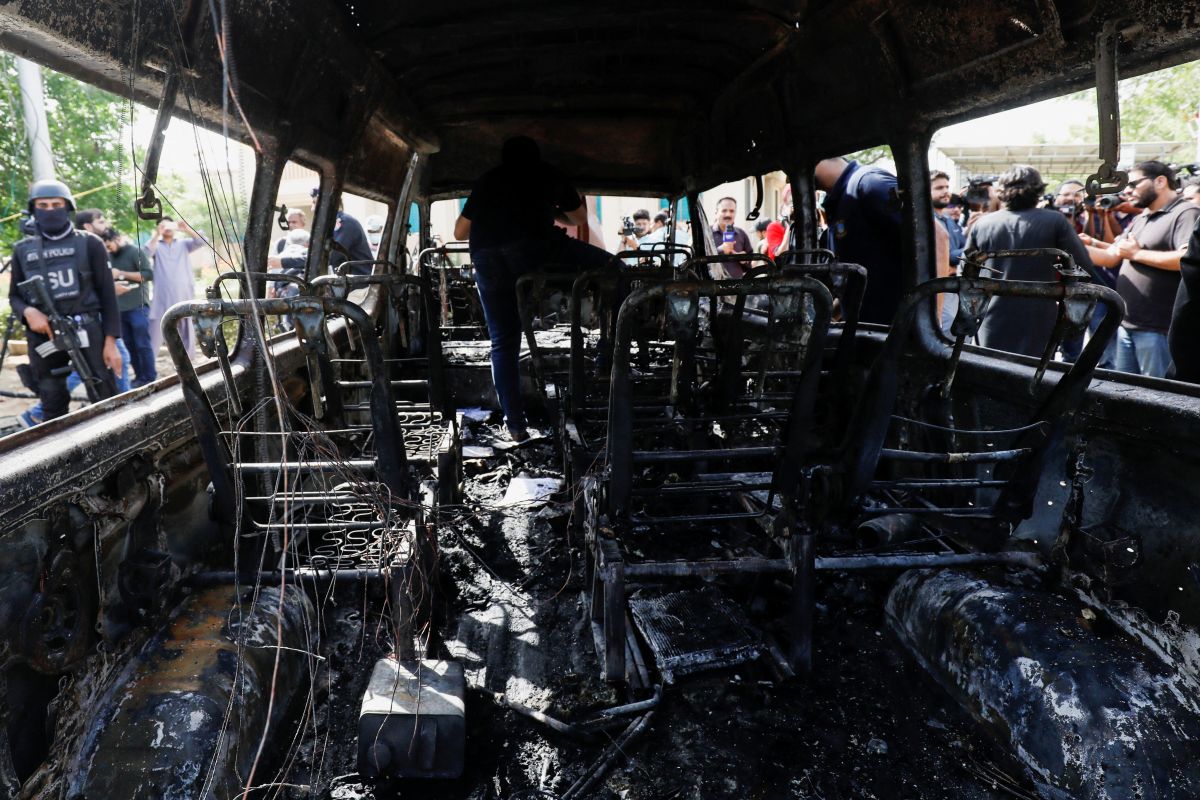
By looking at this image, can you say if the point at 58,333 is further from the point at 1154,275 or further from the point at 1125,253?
the point at 1154,275

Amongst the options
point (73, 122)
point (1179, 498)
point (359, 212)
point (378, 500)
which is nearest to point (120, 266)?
point (73, 122)

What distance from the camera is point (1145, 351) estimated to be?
502 cm

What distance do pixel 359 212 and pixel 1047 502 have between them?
86.2ft

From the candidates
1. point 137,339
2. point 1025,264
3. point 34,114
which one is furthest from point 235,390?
point 137,339

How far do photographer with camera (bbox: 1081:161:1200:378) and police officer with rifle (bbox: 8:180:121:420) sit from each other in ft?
24.6

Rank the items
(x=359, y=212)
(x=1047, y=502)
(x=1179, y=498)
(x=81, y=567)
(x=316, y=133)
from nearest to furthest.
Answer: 1. (x=81, y=567)
2. (x=1179, y=498)
3. (x=1047, y=502)
4. (x=316, y=133)
5. (x=359, y=212)

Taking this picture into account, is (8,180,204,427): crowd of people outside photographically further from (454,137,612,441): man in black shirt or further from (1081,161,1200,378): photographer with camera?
(1081,161,1200,378): photographer with camera

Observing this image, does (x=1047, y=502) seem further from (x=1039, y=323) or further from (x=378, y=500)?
(x=1039, y=323)

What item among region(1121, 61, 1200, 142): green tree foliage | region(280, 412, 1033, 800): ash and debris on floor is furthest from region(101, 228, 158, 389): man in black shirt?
region(1121, 61, 1200, 142): green tree foliage

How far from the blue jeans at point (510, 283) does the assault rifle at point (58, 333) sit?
3.09m

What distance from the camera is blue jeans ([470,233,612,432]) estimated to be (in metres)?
4.82

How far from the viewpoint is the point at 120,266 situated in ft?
24.9

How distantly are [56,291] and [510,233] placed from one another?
357cm

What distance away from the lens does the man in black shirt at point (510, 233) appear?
473 centimetres
